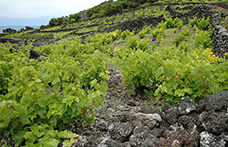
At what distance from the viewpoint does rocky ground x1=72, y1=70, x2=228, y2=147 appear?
206 cm

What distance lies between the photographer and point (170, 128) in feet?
8.39

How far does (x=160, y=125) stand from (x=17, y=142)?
7.68ft

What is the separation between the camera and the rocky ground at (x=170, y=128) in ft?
6.77

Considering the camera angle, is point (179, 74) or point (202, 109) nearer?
point (202, 109)

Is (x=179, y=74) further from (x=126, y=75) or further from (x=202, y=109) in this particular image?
(x=126, y=75)

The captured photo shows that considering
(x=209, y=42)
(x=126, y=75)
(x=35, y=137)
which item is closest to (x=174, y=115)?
(x=126, y=75)

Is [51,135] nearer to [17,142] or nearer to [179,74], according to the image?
[17,142]

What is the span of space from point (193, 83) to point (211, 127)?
49.9 inches

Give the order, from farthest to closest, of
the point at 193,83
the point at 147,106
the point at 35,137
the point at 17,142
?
the point at 147,106
the point at 193,83
the point at 17,142
the point at 35,137

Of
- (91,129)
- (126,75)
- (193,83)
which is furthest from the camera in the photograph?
(126,75)

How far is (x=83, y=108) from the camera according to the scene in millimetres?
2666

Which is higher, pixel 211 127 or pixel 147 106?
pixel 211 127

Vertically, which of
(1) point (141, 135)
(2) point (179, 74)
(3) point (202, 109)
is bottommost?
(1) point (141, 135)

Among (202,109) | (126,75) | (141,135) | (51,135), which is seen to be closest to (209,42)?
(126,75)
